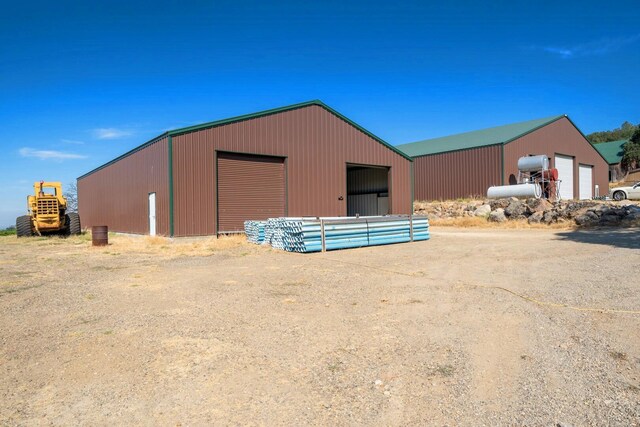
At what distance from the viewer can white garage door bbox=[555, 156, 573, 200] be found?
126 feet

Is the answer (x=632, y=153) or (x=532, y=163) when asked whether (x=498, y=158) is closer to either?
(x=532, y=163)

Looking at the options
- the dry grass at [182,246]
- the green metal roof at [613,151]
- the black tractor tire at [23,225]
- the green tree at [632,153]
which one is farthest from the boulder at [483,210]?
the green tree at [632,153]

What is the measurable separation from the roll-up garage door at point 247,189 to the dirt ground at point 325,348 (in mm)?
9039

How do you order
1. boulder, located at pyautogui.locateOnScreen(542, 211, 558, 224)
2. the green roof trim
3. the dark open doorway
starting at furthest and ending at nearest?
the dark open doorway < boulder, located at pyautogui.locateOnScreen(542, 211, 558, 224) < the green roof trim

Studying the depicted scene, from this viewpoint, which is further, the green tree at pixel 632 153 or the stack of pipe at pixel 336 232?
the green tree at pixel 632 153

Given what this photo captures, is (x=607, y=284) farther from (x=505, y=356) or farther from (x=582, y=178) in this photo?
(x=582, y=178)

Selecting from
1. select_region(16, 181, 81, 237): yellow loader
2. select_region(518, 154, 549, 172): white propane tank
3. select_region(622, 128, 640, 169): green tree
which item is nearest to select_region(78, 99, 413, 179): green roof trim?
select_region(16, 181, 81, 237): yellow loader

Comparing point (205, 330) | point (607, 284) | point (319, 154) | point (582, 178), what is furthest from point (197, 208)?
point (582, 178)

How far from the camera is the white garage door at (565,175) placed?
38406 millimetres

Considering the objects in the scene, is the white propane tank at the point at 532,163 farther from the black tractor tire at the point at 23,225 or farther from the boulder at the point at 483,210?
the black tractor tire at the point at 23,225

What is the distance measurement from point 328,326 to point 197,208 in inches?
508

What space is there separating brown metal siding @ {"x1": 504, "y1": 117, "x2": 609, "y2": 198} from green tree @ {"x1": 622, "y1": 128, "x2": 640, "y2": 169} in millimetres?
13529

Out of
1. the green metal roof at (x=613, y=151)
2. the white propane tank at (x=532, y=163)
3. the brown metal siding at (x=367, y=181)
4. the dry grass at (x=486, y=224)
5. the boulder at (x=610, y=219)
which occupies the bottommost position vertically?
the dry grass at (x=486, y=224)

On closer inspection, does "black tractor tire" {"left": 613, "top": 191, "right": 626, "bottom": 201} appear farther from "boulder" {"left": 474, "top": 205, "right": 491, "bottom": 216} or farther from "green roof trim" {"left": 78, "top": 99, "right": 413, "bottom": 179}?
"green roof trim" {"left": 78, "top": 99, "right": 413, "bottom": 179}
